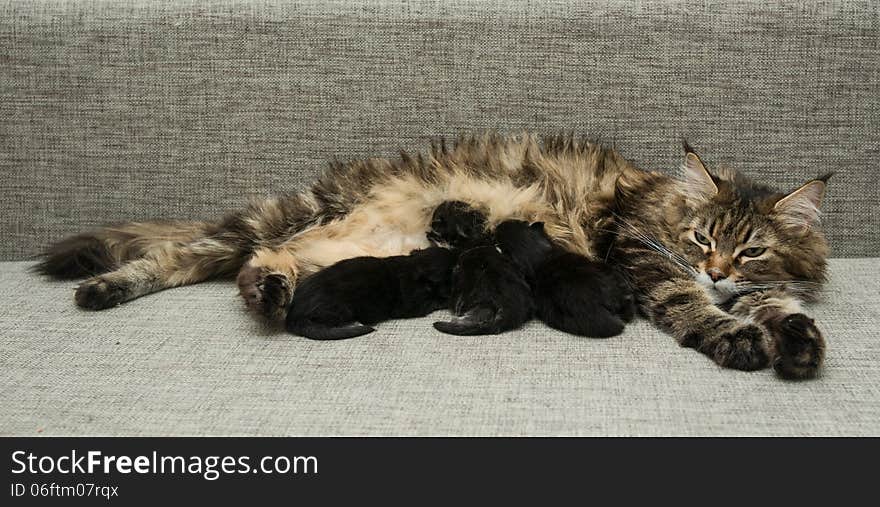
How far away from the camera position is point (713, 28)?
2.59 m

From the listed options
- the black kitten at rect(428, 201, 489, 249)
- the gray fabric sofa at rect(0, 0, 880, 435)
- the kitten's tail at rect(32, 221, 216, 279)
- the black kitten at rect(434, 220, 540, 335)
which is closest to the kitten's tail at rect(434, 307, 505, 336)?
the black kitten at rect(434, 220, 540, 335)

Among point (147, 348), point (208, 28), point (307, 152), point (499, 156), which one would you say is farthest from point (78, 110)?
point (499, 156)

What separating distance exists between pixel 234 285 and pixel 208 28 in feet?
2.48

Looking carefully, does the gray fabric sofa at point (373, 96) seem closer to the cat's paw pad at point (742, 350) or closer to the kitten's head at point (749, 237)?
the kitten's head at point (749, 237)

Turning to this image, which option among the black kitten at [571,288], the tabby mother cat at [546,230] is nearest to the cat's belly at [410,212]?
the tabby mother cat at [546,230]

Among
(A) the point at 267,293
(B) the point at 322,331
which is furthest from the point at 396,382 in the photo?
(A) the point at 267,293

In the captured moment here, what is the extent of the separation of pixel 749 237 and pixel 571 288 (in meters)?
0.44

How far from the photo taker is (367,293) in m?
2.13

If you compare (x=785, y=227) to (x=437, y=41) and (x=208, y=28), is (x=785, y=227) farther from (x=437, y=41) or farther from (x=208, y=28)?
(x=208, y=28)

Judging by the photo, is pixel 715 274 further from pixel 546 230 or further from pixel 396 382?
pixel 396 382

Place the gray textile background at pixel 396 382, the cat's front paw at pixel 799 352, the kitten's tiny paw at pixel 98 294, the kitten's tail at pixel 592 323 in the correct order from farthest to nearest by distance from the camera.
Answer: the kitten's tiny paw at pixel 98 294
the kitten's tail at pixel 592 323
the cat's front paw at pixel 799 352
the gray textile background at pixel 396 382

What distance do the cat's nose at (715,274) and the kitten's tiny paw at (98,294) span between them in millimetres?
1446

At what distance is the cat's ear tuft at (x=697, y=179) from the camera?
2.25m

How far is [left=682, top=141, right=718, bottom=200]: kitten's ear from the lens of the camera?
7.39 feet
